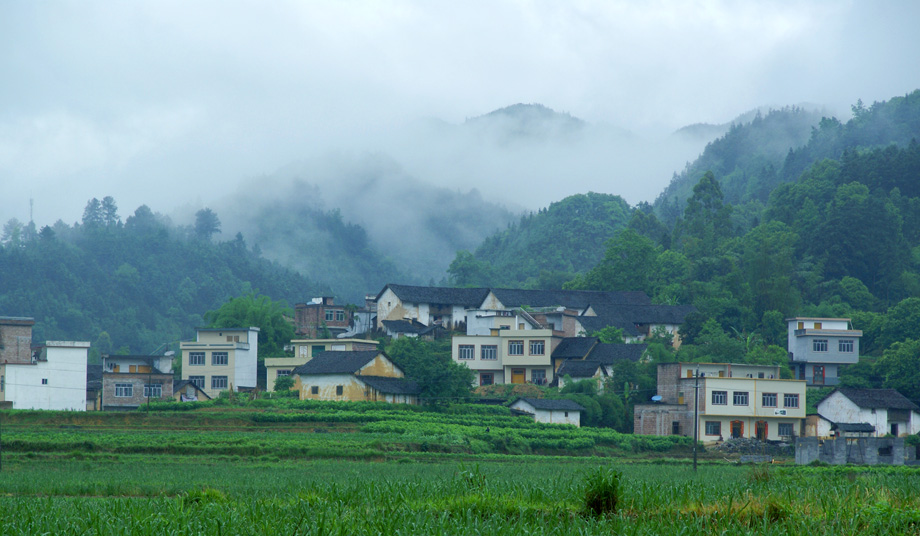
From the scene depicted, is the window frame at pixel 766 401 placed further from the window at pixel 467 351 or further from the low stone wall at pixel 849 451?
the window at pixel 467 351

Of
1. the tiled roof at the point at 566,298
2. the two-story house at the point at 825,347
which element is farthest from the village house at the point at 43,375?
the two-story house at the point at 825,347

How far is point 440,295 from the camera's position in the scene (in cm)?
7256

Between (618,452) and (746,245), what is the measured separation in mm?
37928

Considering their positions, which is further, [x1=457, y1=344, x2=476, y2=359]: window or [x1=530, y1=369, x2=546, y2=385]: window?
[x1=457, y1=344, x2=476, y2=359]: window

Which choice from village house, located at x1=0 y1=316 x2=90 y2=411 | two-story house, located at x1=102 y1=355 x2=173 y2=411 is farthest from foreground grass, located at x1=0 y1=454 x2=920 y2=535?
two-story house, located at x1=102 y1=355 x2=173 y2=411

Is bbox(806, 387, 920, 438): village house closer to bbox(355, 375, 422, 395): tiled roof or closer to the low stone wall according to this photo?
the low stone wall

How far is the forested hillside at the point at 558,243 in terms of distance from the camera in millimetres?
112944

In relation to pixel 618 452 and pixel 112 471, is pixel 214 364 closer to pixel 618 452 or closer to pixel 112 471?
pixel 618 452

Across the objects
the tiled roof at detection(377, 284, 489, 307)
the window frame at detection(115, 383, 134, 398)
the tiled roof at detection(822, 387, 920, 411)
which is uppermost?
the tiled roof at detection(377, 284, 489, 307)

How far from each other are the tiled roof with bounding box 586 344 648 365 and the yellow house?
12158mm

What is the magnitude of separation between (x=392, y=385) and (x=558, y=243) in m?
70.9

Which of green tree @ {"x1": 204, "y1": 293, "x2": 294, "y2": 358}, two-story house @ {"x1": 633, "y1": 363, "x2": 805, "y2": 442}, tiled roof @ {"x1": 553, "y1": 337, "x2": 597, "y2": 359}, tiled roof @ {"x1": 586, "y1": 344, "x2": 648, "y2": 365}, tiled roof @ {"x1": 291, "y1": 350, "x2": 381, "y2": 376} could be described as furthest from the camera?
green tree @ {"x1": 204, "y1": 293, "x2": 294, "y2": 358}

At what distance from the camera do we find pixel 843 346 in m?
61.0

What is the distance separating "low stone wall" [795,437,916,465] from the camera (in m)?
41.1
